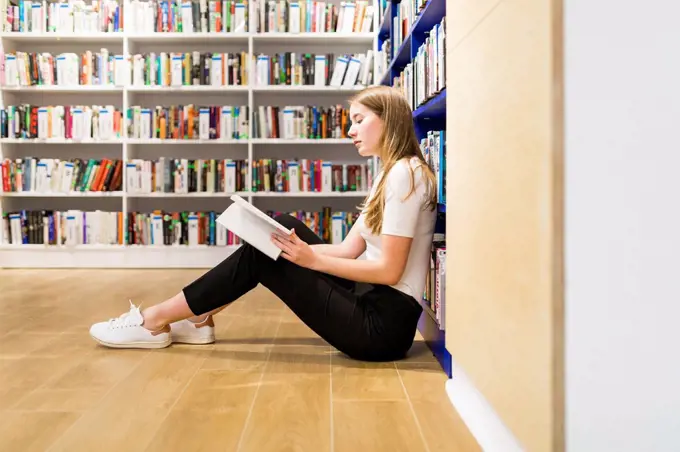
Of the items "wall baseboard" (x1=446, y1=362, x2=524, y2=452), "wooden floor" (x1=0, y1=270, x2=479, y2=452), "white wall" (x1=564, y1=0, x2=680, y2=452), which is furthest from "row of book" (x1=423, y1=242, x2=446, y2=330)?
"white wall" (x1=564, y1=0, x2=680, y2=452)

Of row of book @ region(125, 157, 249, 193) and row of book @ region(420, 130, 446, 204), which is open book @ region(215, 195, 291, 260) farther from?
row of book @ region(125, 157, 249, 193)

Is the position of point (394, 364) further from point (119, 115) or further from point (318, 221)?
point (119, 115)

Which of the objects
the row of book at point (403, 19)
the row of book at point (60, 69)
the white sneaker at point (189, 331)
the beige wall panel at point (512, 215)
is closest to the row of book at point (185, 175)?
the row of book at point (60, 69)

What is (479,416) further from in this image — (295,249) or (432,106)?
(432,106)

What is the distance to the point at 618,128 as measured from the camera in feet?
2.61

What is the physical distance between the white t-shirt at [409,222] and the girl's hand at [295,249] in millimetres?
225

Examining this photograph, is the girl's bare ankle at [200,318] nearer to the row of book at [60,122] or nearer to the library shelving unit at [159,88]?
the library shelving unit at [159,88]

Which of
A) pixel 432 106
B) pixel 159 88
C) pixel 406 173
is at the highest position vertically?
pixel 159 88

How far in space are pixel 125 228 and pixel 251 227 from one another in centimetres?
308

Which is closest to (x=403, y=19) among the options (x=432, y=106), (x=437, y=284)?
(x=432, y=106)

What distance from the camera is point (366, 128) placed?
1.96m

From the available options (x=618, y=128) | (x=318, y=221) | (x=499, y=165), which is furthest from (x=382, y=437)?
(x=318, y=221)

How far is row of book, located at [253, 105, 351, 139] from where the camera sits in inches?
184

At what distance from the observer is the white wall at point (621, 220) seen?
0.79 meters
